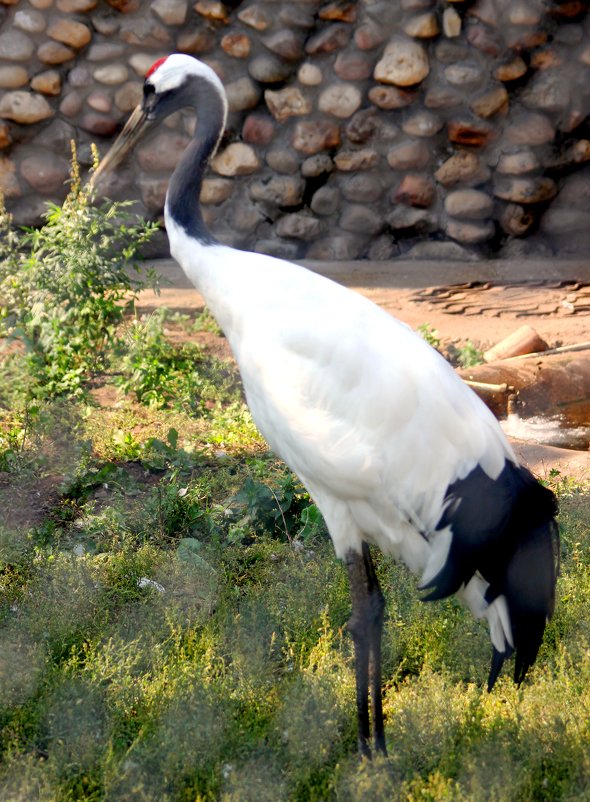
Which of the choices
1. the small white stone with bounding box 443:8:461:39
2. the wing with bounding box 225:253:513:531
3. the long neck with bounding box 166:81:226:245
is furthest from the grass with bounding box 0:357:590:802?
the small white stone with bounding box 443:8:461:39

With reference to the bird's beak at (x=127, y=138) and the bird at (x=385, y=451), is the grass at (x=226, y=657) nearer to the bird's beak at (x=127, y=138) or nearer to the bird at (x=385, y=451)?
the bird at (x=385, y=451)

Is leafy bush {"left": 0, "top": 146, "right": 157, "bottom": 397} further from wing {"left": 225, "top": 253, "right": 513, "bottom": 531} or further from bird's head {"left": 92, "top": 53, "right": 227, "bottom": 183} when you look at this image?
wing {"left": 225, "top": 253, "right": 513, "bottom": 531}

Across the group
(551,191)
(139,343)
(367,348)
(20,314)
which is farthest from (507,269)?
(367,348)

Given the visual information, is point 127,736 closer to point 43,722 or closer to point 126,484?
point 43,722

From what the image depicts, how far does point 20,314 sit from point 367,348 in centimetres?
236

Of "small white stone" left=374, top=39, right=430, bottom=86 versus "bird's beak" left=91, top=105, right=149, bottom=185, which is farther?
"small white stone" left=374, top=39, right=430, bottom=86

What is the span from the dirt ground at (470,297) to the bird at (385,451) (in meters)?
2.23

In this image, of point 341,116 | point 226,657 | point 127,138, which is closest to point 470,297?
point 341,116

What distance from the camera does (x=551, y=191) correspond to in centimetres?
617

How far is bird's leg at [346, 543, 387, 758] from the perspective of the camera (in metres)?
2.60

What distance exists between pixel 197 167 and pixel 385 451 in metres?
0.92

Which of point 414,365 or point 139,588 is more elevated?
point 414,365

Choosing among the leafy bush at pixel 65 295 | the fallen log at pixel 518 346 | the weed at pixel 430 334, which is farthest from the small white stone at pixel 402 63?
the leafy bush at pixel 65 295

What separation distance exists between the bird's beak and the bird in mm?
656
